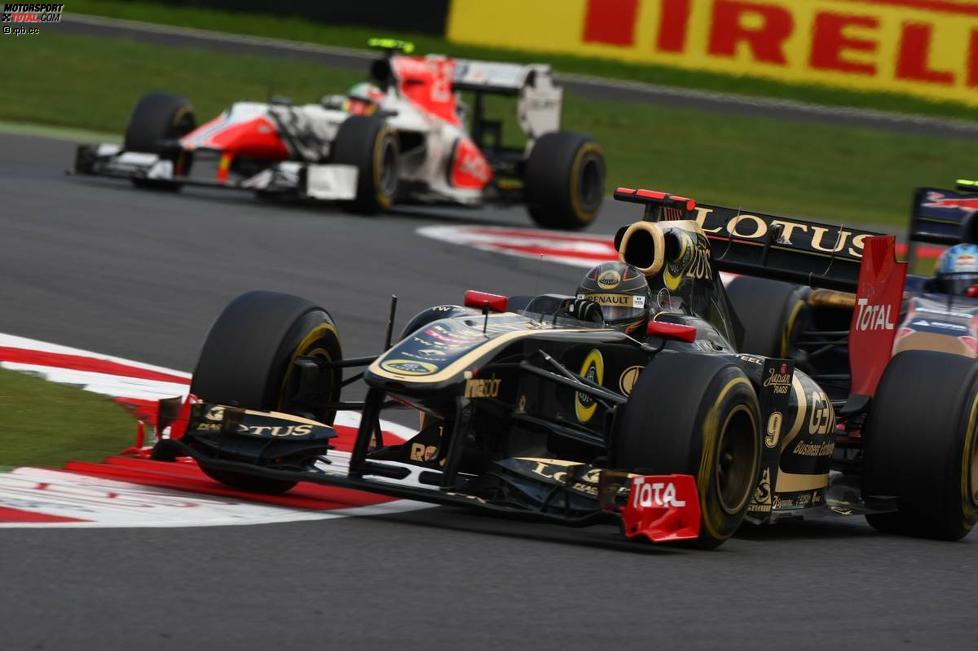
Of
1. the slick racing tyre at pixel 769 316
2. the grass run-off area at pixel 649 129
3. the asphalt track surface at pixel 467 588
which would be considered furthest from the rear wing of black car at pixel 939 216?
the grass run-off area at pixel 649 129

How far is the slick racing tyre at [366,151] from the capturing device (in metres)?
19.1

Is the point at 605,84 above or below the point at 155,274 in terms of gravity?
above

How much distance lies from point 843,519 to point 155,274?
6.84 m

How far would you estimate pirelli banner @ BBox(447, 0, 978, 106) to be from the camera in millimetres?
29188

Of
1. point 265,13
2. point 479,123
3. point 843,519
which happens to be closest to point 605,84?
point 265,13

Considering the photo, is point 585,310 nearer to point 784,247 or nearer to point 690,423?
point 690,423

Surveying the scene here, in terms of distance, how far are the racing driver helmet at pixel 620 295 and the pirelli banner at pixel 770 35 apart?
22.2m

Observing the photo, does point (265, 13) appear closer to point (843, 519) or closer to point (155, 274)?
point (155, 274)

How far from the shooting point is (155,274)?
14188 mm

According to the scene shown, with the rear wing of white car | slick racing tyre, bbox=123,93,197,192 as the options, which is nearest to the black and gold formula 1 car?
slick racing tyre, bbox=123,93,197,192

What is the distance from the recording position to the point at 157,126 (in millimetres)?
19391
